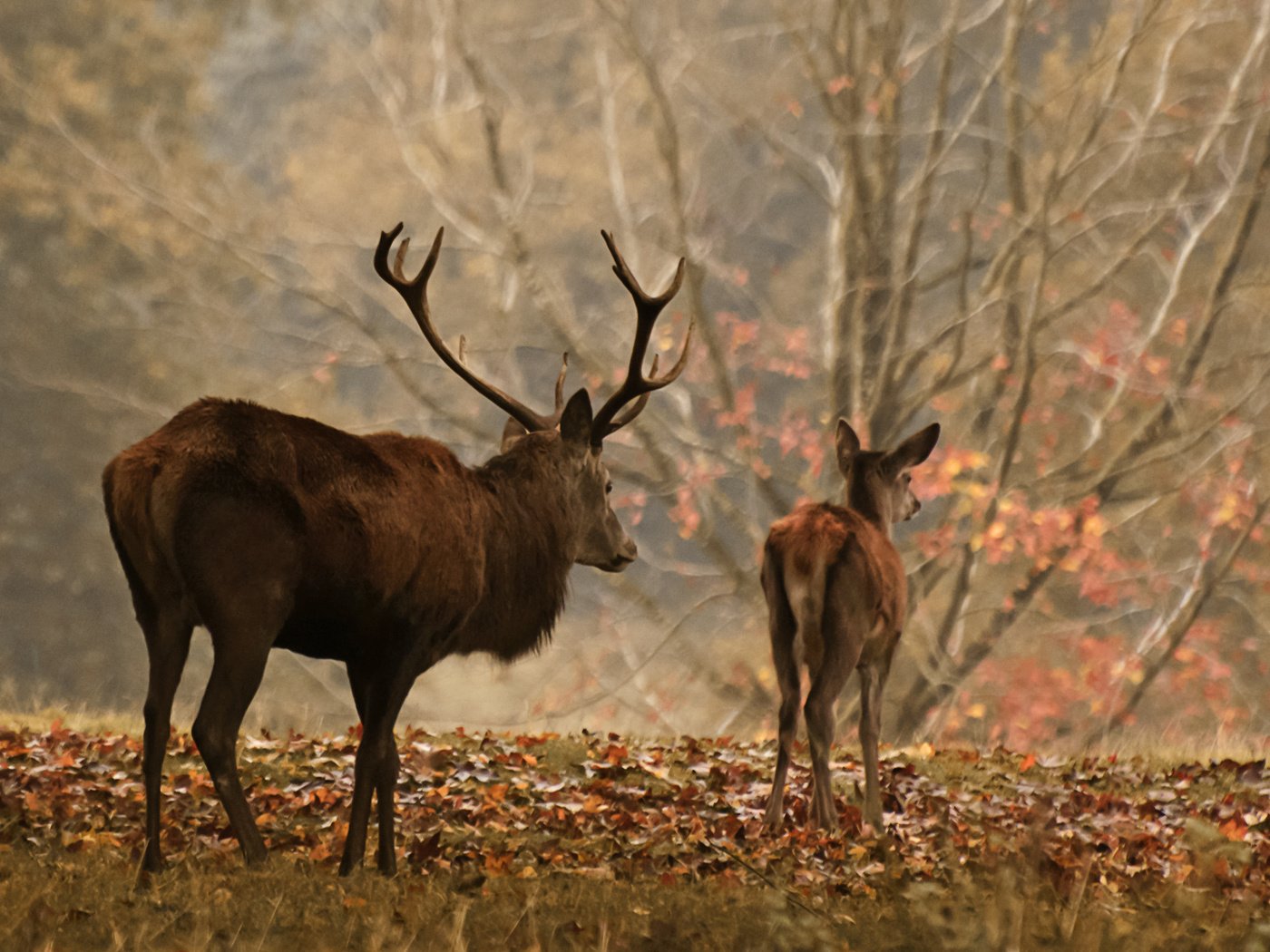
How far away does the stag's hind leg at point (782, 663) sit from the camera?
27.3 ft

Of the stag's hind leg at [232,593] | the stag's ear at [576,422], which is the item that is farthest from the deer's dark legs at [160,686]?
the stag's ear at [576,422]

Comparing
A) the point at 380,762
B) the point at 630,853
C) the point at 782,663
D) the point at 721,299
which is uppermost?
the point at 721,299

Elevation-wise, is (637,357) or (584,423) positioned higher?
(637,357)

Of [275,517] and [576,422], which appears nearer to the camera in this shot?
[275,517]

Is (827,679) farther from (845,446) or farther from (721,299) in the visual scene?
(721,299)

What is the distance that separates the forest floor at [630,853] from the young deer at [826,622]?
0.94 feet

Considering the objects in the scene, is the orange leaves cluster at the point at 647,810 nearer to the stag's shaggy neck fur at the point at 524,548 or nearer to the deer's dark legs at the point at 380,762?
the deer's dark legs at the point at 380,762

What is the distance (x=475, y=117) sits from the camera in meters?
26.0

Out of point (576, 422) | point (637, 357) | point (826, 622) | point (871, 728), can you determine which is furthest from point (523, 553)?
point (871, 728)

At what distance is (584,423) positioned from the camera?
7652 millimetres

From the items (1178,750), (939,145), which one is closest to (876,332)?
(939,145)

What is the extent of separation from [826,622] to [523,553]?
181 cm

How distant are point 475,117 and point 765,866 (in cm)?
2051

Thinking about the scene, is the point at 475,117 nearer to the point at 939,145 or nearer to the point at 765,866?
the point at 939,145
